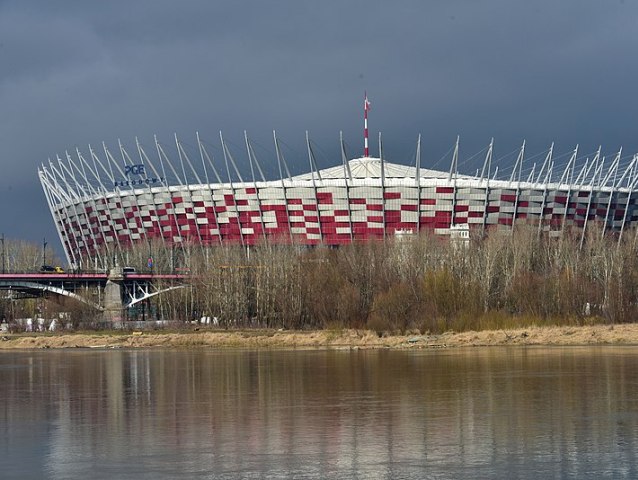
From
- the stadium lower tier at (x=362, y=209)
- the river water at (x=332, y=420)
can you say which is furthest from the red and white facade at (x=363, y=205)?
the river water at (x=332, y=420)

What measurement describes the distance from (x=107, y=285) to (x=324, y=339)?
124 feet

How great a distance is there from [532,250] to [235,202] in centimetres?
3853

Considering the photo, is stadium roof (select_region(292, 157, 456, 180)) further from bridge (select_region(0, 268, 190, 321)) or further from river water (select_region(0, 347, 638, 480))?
river water (select_region(0, 347, 638, 480))

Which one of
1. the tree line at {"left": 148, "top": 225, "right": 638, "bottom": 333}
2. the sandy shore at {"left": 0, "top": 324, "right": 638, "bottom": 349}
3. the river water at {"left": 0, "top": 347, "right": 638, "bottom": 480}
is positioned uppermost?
the tree line at {"left": 148, "top": 225, "right": 638, "bottom": 333}

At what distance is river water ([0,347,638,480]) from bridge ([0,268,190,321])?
1944 inches

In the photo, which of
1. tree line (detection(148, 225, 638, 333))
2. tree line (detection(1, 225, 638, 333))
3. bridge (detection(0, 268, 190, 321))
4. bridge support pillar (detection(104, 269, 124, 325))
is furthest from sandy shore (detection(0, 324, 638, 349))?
bridge support pillar (detection(104, 269, 124, 325))

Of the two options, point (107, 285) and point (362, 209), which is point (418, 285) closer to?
point (107, 285)

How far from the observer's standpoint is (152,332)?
247 feet

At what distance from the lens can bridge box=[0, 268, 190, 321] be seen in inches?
3661

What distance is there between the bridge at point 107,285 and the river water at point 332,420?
4938cm

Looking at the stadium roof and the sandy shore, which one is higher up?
the stadium roof

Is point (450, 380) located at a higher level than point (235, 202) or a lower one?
lower

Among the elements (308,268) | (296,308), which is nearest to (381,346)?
(296,308)

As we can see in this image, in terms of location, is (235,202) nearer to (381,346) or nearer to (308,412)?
(381,346)
